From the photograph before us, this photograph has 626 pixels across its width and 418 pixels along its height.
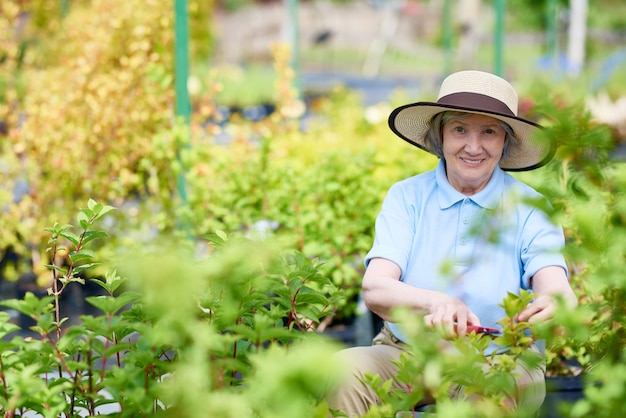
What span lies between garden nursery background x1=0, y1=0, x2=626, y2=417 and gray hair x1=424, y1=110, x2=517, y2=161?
156 millimetres

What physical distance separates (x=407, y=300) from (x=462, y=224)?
0.37 meters

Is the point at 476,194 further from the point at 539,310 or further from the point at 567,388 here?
the point at 567,388

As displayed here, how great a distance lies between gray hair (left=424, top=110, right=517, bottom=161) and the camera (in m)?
2.31

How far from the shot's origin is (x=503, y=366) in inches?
56.4

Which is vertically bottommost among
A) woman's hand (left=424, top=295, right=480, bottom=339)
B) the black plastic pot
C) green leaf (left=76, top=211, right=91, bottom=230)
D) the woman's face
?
the black plastic pot

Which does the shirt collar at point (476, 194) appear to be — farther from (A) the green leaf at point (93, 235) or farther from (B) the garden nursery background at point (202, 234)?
(A) the green leaf at point (93, 235)

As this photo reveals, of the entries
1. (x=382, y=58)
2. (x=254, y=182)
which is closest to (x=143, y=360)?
(x=254, y=182)

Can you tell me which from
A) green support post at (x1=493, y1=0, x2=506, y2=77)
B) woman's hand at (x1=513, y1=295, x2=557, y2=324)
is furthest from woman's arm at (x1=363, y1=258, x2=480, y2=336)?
green support post at (x1=493, y1=0, x2=506, y2=77)

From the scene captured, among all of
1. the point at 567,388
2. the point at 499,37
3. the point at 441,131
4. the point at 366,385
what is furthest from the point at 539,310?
the point at 499,37

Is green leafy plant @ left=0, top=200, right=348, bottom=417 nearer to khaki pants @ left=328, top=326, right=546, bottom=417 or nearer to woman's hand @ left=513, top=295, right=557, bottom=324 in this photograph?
khaki pants @ left=328, top=326, right=546, bottom=417

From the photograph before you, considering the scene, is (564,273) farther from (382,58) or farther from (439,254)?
(382,58)

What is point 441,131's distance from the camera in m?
2.41

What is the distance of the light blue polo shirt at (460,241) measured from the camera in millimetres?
2174

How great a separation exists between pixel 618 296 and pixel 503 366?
248mm
